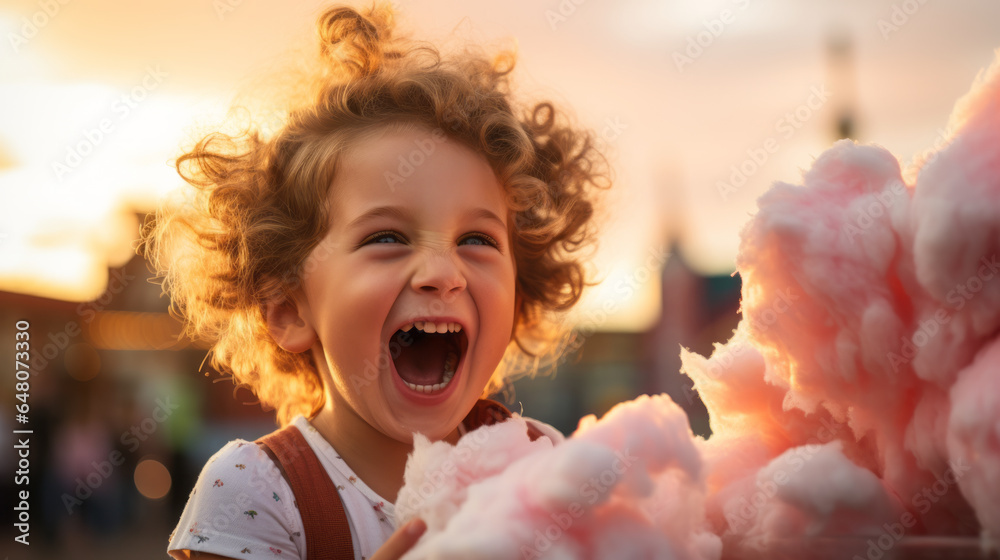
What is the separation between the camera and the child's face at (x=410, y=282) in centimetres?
125

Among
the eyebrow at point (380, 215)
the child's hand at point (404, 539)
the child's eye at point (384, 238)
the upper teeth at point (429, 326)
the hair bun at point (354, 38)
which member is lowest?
the child's hand at point (404, 539)

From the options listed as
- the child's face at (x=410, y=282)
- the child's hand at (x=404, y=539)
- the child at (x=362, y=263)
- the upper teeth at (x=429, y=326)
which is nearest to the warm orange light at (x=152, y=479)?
the child at (x=362, y=263)

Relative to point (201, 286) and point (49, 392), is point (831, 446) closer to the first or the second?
point (201, 286)

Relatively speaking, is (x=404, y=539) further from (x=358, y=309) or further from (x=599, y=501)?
(x=358, y=309)

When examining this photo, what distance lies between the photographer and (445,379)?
1355 millimetres

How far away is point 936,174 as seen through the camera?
0.60m

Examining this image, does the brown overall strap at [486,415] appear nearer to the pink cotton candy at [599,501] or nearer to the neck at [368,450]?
the neck at [368,450]

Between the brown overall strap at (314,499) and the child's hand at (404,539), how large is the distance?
534mm

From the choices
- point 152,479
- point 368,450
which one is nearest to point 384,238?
point 368,450

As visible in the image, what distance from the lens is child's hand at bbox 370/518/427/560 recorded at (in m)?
0.71

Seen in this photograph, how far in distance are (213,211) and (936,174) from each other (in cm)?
142

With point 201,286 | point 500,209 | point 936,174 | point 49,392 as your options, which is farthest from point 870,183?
point 49,392

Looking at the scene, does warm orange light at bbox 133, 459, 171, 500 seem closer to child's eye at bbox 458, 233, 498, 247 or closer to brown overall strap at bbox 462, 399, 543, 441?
brown overall strap at bbox 462, 399, 543, 441


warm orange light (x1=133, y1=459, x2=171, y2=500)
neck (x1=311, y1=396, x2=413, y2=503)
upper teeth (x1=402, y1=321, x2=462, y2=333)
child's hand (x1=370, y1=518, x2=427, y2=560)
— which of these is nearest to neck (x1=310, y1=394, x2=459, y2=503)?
neck (x1=311, y1=396, x2=413, y2=503)
